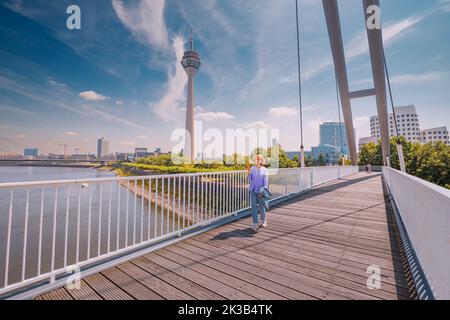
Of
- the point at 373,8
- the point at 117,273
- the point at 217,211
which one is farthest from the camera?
the point at 373,8

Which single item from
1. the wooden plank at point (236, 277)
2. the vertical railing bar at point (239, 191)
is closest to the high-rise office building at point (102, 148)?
the vertical railing bar at point (239, 191)

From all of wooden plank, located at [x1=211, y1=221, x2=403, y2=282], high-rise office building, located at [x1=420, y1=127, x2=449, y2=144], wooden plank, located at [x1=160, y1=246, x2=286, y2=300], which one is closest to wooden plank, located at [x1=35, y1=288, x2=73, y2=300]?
wooden plank, located at [x1=160, y1=246, x2=286, y2=300]

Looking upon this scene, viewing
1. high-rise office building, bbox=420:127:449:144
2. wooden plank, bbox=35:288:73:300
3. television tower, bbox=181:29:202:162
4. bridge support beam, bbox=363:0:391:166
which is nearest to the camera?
wooden plank, bbox=35:288:73:300

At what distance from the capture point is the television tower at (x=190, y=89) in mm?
66750

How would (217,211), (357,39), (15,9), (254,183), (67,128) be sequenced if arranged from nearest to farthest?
(254,183)
(217,211)
(357,39)
(15,9)
(67,128)

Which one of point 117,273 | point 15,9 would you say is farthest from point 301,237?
point 15,9

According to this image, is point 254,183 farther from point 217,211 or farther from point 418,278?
point 418,278

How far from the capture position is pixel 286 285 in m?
2.16

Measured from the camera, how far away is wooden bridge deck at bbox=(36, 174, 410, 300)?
2037 mm

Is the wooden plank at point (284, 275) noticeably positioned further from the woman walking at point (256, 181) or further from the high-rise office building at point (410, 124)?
the high-rise office building at point (410, 124)

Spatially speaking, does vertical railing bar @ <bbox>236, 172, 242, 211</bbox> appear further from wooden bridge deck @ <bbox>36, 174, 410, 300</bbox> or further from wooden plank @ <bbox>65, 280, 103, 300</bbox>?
wooden plank @ <bbox>65, 280, 103, 300</bbox>

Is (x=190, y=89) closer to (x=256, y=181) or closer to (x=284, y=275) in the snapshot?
(x=256, y=181)

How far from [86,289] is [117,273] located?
35 cm

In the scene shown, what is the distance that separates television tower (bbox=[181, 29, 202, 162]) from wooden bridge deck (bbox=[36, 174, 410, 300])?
6362cm
